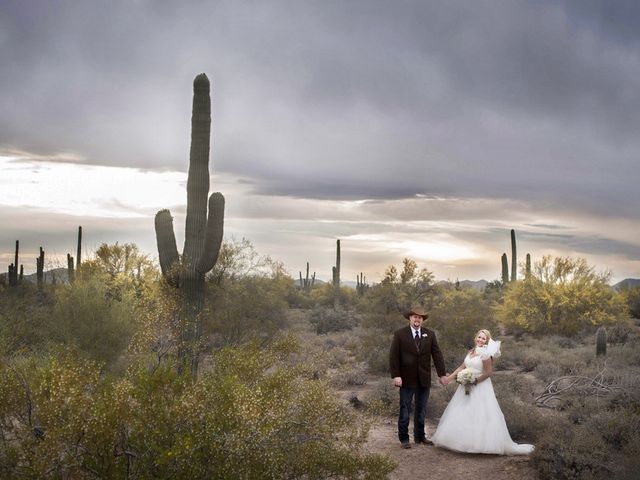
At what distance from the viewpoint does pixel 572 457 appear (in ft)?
27.4

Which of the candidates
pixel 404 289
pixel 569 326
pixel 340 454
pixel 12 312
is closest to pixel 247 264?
pixel 404 289

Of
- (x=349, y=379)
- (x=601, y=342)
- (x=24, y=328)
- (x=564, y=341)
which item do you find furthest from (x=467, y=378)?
(x=564, y=341)

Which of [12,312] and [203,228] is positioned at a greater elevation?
[203,228]

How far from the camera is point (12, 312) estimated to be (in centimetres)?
1978

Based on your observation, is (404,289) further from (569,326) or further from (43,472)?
(43,472)

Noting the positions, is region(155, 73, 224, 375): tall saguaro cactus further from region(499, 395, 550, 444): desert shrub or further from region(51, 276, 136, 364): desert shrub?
region(499, 395, 550, 444): desert shrub

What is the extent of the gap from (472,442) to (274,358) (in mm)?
3449

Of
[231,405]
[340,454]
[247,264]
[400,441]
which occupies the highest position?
[247,264]

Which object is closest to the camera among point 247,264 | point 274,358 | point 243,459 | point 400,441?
point 243,459

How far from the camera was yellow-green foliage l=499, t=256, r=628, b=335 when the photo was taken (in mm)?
26531

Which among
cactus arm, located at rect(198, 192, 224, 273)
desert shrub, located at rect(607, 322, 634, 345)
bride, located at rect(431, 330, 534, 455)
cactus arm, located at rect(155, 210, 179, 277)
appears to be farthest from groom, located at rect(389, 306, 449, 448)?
desert shrub, located at rect(607, 322, 634, 345)

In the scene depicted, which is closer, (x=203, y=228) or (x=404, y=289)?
(x=203, y=228)

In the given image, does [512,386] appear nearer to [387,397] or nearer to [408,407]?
[387,397]

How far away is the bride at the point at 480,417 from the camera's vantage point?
30.6 ft
